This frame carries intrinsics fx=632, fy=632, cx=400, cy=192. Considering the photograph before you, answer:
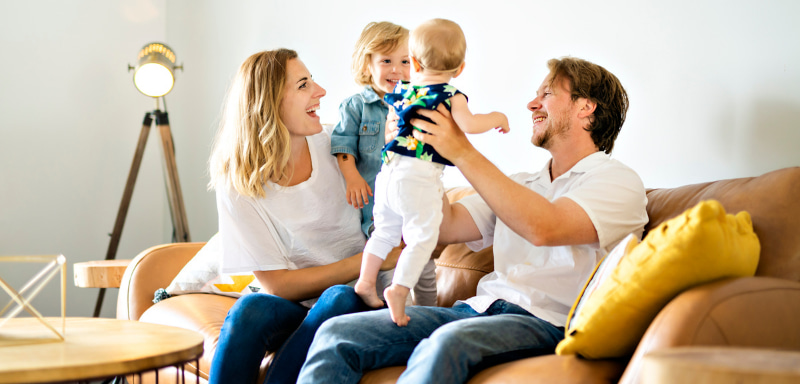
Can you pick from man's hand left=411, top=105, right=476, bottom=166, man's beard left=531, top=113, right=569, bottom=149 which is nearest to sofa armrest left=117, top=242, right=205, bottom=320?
man's hand left=411, top=105, right=476, bottom=166

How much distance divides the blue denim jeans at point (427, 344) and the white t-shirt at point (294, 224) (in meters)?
0.47

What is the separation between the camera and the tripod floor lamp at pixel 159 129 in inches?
135

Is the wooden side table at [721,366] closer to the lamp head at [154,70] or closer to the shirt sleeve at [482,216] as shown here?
the shirt sleeve at [482,216]

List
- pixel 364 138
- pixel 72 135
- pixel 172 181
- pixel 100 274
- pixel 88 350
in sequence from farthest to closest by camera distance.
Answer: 1. pixel 72 135
2. pixel 172 181
3. pixel 100 274
4. pixel 364 138
5. pixel 88 350

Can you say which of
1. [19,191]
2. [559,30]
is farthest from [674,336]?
[19,191]

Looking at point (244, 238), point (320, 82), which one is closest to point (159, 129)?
point (320, 82)

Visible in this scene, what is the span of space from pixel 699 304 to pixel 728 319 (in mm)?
59

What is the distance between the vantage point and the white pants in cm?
142

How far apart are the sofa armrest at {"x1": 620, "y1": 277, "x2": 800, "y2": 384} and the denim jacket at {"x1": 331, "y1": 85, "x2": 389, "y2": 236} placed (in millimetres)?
1072

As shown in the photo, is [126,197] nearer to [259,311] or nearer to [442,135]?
[259,311]

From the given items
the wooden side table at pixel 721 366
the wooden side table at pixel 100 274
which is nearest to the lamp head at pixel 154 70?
the wooden side table at pixel 100 274

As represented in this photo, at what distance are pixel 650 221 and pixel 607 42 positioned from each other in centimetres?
74

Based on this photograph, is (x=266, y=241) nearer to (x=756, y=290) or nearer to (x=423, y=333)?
(x=423, y=333)

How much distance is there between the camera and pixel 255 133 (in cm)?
186
